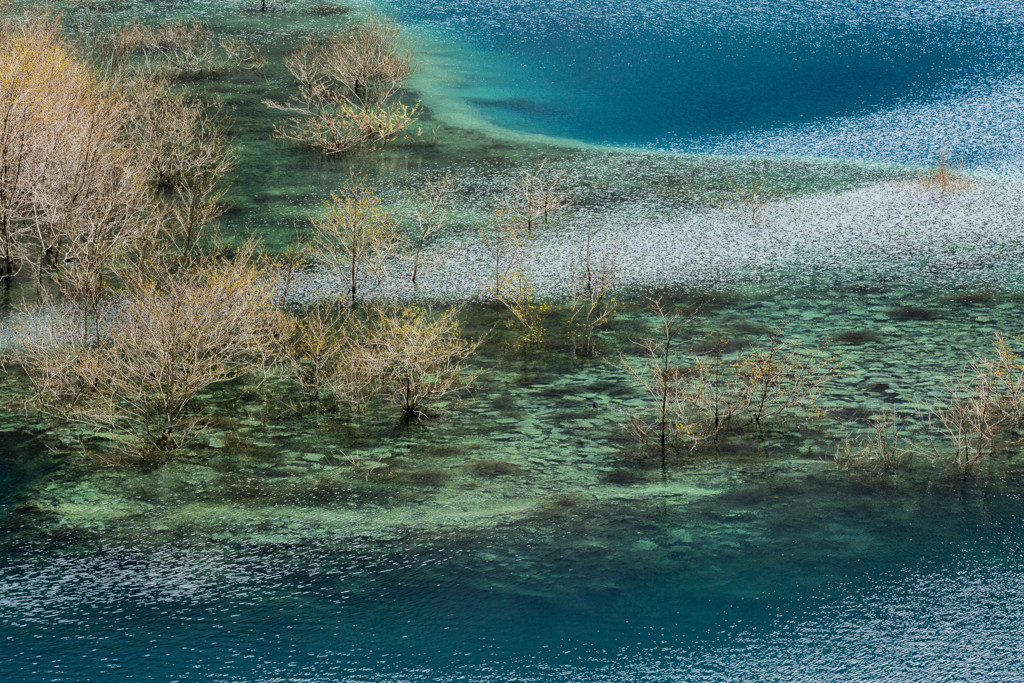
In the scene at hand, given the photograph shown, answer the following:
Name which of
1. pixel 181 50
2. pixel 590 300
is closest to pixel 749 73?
pixel 590 300

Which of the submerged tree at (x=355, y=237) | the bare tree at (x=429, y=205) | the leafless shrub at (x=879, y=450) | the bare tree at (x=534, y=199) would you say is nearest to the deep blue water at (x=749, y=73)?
the bare tree at (x=534, y=199)

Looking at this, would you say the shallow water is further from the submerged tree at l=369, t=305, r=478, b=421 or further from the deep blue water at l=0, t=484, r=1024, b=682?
the submerged tree at l=369, t=305, r=478, b=421

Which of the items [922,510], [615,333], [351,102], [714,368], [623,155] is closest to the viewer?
[922,510]

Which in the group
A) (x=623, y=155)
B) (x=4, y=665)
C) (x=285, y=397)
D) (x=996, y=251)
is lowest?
(x=4, y=665)

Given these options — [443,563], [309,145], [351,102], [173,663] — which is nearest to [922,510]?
[443,563]

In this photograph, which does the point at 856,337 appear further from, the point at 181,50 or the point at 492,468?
the point at 181,50

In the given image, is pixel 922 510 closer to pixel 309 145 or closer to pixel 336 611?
pixel 336 611
